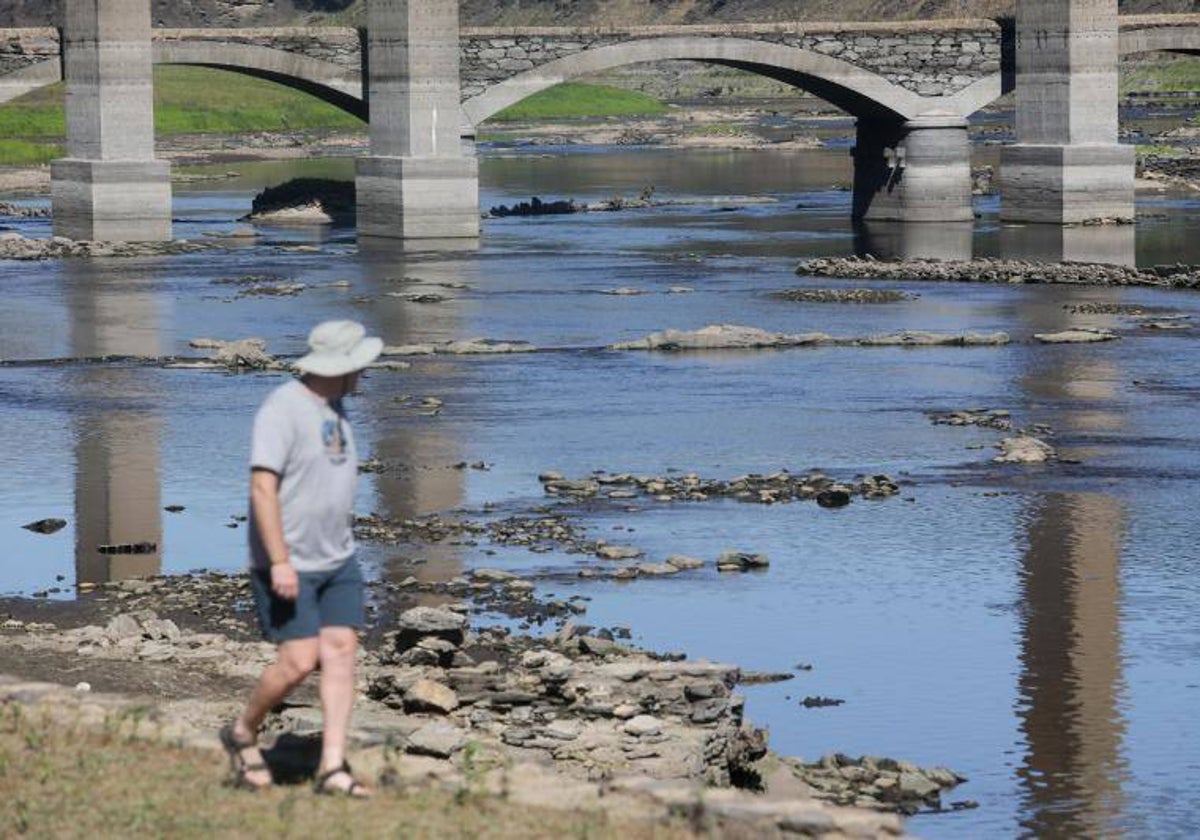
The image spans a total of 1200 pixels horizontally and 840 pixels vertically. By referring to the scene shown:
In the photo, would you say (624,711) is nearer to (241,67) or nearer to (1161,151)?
(241,67)

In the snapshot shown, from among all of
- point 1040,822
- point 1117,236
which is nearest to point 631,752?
point 1040,822

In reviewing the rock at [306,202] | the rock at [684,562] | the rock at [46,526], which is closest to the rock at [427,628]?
the rock at [684,562]

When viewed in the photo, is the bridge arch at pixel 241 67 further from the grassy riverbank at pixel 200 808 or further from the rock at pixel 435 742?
the grassy riverbank at pixel 200 808

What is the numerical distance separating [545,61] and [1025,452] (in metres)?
46.9

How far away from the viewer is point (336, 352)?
39.8 ft

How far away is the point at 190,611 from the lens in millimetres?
20438

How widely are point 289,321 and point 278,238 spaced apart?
23184mm

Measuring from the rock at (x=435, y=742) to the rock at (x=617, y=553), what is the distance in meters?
8.31

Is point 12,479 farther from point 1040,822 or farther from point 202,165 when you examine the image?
point 202,165

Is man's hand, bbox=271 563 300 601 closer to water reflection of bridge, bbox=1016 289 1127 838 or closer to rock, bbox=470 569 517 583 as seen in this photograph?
water reflection of bridge, bbox=1016 289 1127 838

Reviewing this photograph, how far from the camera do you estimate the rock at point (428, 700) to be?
52.2 ft

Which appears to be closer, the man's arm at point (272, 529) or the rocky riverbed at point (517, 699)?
the man's arm at point (272, 529)

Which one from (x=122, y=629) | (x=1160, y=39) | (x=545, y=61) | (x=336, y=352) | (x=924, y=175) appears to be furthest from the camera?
(x=1160, y=39)

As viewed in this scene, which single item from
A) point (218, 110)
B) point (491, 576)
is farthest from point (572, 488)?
point (218, 110)
